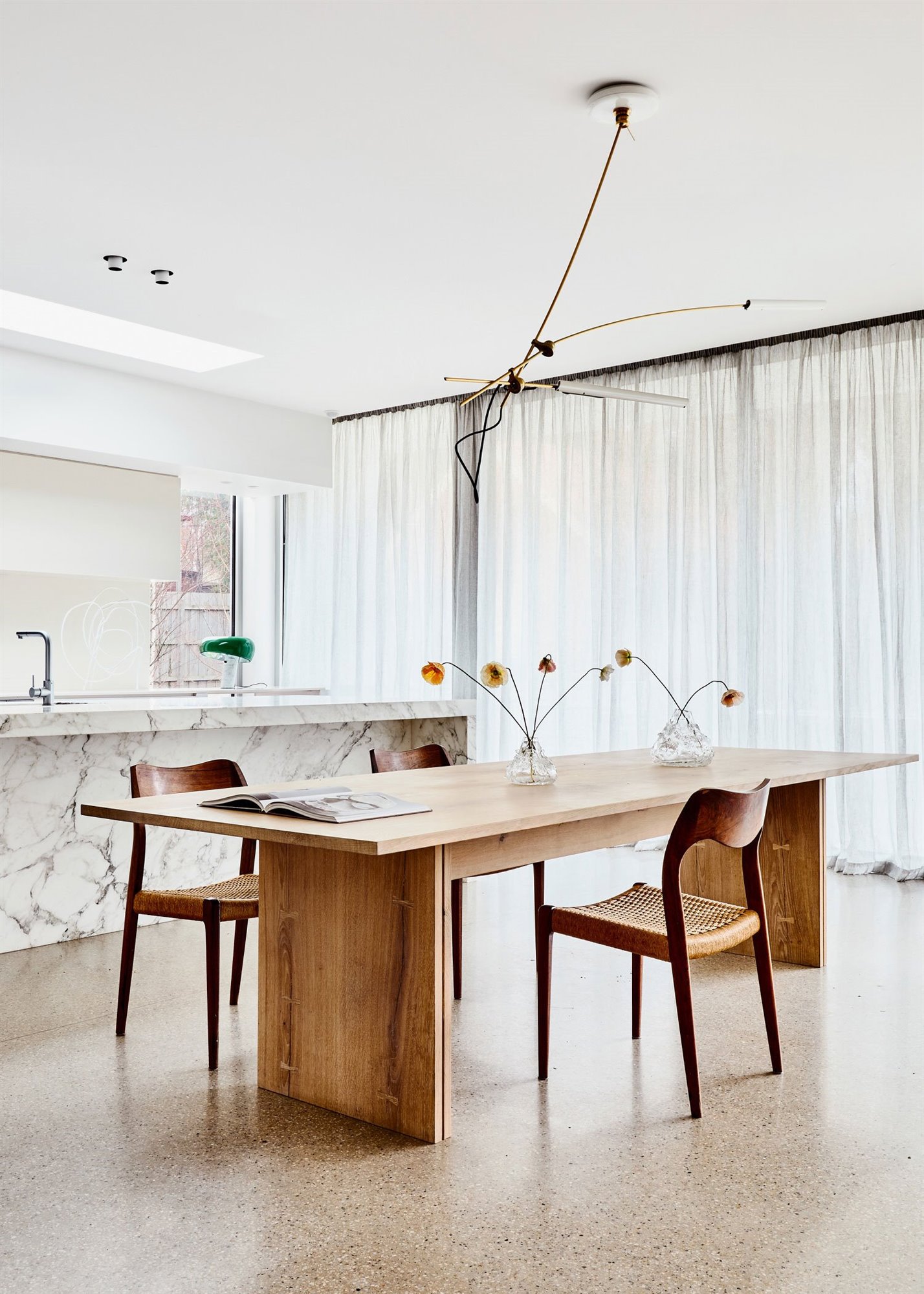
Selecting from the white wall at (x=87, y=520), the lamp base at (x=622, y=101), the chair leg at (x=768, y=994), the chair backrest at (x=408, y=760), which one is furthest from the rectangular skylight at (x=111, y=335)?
the chair leg at (x=768, y=994)

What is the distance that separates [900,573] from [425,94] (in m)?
3.05

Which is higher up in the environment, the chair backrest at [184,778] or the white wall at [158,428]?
the white wall at [158,428]

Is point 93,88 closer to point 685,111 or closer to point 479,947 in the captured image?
point 685,111

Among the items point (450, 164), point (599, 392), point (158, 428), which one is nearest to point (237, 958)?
point (599, 392)

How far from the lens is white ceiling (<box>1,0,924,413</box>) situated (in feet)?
9.02

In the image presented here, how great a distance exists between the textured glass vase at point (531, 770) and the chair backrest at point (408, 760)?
0.63 metres

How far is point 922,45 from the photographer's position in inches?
111

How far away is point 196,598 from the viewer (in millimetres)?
7355

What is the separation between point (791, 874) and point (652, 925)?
4.26ft

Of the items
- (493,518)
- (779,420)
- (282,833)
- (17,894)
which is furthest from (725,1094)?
(493,518)

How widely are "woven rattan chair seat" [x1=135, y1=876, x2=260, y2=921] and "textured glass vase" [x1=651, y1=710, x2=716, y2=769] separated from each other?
1.32 m

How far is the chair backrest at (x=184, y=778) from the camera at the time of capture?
3080 mm

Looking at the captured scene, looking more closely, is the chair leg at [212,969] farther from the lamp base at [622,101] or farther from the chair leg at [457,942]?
the lamp base at [622,101]

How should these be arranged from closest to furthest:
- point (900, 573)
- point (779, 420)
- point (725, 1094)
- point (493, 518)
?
point (725, 1094) → point (900, 573) → point (779, 420) → point (493, 518)
